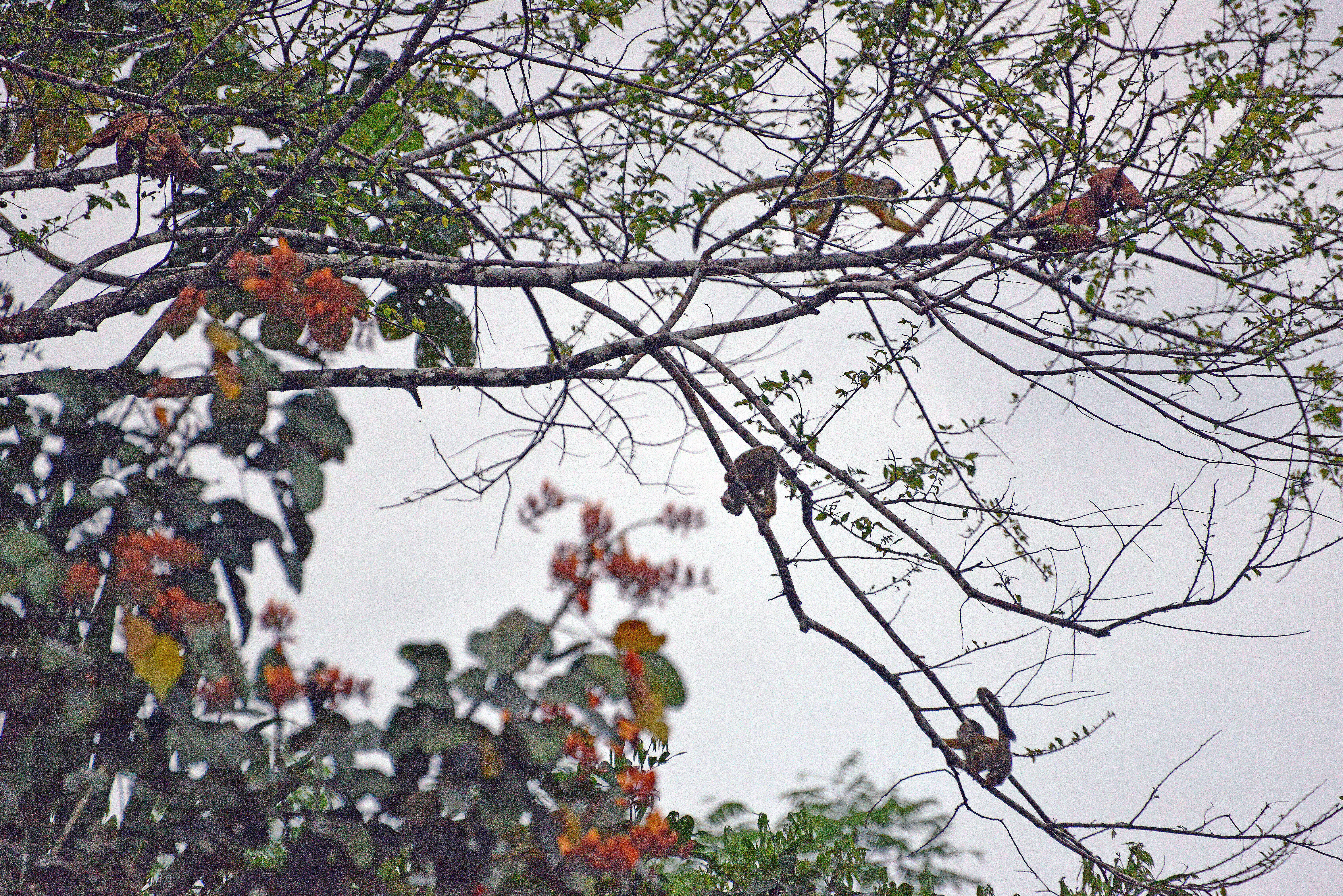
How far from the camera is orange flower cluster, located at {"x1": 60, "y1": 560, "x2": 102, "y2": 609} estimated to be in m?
1.54

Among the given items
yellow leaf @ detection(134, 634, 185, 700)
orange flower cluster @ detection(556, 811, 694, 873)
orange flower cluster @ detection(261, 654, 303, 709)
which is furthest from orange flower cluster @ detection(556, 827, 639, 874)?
yellow leaf @ detection(134, 634, 185, 700)

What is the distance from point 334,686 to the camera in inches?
64.9

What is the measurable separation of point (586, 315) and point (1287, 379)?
2.61m

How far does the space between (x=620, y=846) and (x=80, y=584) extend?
0.97m

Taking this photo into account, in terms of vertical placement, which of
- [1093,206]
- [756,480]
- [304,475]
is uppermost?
[1093,206]

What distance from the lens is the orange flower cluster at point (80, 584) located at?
154 centimetres

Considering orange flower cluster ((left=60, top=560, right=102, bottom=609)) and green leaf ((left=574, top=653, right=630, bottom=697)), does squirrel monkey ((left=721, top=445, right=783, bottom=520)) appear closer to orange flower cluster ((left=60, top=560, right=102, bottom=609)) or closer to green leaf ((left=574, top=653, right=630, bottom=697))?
green leaf ((left=574, top=653, right=630, bottom=697))

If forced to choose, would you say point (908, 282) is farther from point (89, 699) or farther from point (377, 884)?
point (89, 699)

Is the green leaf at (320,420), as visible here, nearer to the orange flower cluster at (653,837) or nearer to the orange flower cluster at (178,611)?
the orange flower cluster at (178,611)

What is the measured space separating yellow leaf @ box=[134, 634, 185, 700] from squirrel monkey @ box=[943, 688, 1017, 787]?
2035 millimetres

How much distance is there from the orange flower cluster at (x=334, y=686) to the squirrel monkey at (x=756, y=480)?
4.78ft

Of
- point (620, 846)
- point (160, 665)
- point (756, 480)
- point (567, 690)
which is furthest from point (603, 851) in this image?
point (756, 480)

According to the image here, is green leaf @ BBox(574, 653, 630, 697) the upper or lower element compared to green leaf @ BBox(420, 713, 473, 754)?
upper

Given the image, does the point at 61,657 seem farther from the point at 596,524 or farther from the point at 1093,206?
the point at 1093,206
